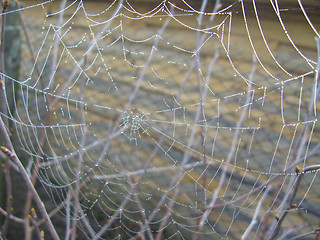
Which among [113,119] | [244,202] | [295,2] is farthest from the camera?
[113,119]

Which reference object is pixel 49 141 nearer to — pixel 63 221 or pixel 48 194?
pixel 48 194

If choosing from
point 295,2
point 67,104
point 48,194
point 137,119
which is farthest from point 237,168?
point 48,194

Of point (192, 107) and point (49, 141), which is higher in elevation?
point (192, 107)

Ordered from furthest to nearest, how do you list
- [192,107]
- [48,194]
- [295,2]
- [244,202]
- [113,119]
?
[48,194] < [113,119] < [192,107] < [244,202] < [295,2]

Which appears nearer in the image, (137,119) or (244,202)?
(244,202)

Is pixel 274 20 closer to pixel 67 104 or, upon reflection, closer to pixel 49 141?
pixel 67 104

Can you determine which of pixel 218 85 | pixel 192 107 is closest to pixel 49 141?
pixel 192 107

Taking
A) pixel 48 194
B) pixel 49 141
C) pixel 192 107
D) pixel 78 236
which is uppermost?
pixel 192 107
